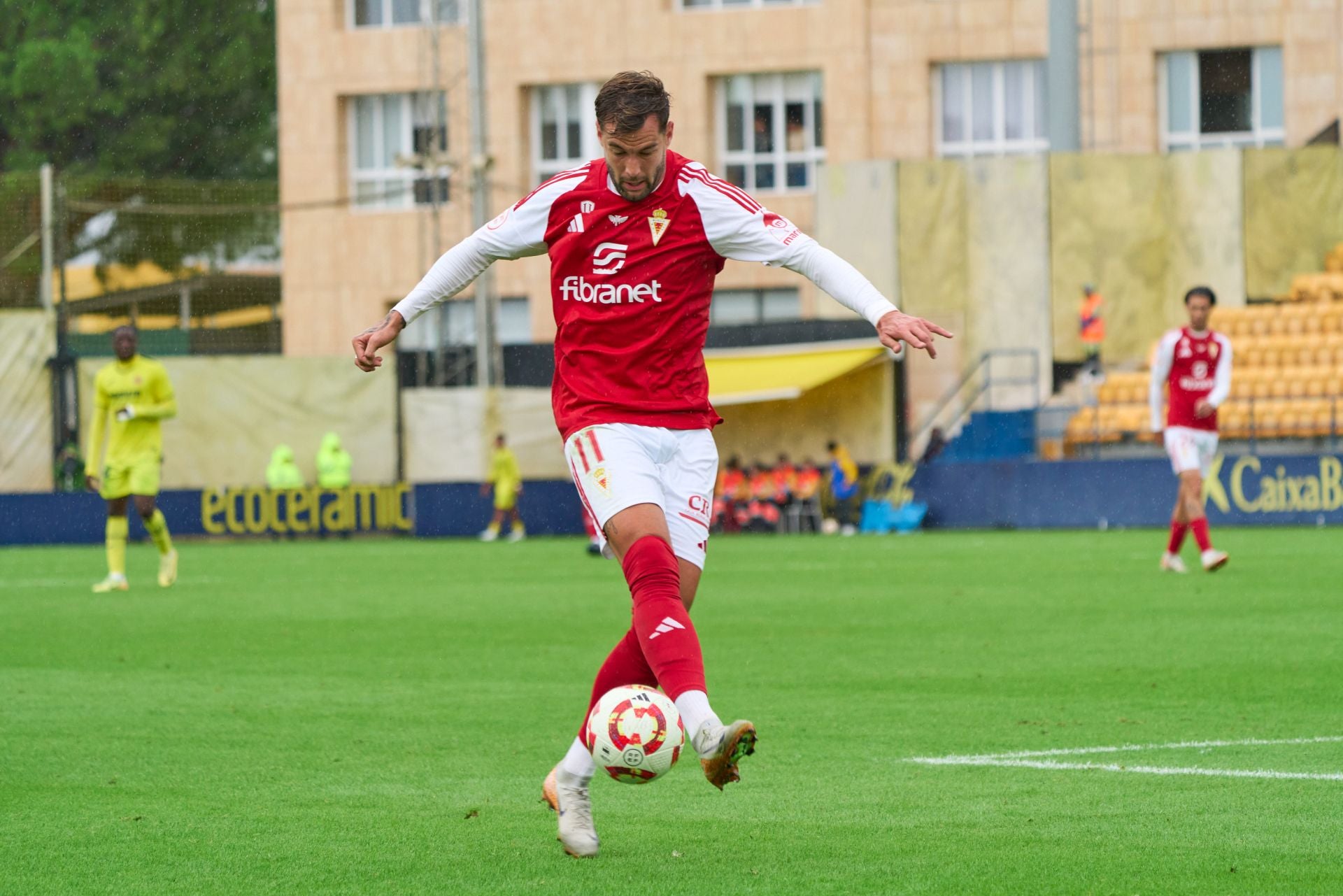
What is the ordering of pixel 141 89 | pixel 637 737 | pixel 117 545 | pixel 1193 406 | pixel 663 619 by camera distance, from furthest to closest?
pixel 141 89, pixel 117 545, pixel 1193 406, pixel 663 619, pixel 637 737

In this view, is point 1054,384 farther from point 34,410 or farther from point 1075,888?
point 1075,888

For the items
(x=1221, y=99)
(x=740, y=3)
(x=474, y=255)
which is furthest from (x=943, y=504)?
(x=474, y=255)

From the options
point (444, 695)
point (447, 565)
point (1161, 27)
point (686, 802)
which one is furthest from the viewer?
point (1161, 27)

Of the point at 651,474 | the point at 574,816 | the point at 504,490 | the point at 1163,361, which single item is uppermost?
the point at 1163,361

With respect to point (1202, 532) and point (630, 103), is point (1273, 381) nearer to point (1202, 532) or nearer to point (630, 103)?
point (1202, 532)

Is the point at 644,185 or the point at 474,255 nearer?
the point at 644,185

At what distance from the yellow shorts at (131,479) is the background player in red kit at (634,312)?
443 inches

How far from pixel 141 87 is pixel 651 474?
55.7 m

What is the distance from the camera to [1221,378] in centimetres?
1712

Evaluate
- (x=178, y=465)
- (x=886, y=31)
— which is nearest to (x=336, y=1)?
(x=886, y=31)

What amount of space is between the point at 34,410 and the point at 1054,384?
18.9 meters

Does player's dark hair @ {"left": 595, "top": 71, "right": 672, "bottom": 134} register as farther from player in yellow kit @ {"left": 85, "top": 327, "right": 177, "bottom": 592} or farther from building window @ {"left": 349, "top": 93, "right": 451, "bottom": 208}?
building window @ {"left": 349, "top": 93, "right": 451, "bottom": 208}

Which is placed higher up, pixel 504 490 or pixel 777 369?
pixel 777 369

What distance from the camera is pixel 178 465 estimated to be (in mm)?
34125
